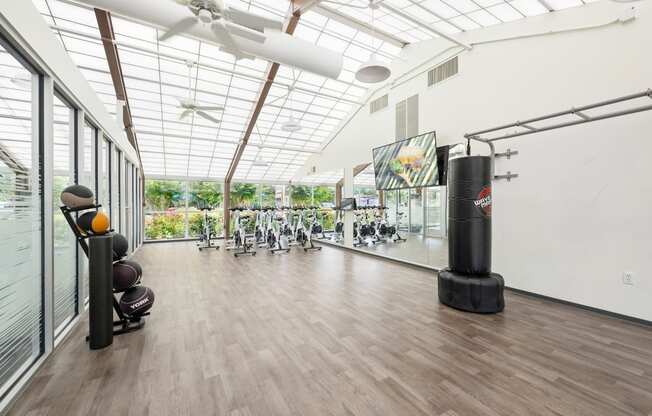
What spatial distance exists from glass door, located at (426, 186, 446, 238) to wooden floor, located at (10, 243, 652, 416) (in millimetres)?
2168

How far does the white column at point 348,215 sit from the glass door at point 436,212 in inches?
105

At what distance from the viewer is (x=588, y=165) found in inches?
133

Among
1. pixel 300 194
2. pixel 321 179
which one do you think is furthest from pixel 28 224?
pixel 300 194

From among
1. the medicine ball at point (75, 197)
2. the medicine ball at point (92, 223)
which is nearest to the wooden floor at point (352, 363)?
the medicine ball at point (92, 223)

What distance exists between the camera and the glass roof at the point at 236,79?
478 centimetres

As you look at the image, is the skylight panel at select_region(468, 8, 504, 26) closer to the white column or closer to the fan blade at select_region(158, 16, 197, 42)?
the fan blade at select_region(158, 16, 197, 42)

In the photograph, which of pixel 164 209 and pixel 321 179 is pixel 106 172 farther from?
pixel 321 179

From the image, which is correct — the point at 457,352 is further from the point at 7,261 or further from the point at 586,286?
the point at 7,261

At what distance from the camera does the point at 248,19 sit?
3.13m

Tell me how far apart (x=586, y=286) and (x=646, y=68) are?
2573 millimetres

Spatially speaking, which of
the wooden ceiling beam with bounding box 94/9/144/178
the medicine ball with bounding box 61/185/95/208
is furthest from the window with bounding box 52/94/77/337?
the wooden ceiling beam with bounding box 94/9/144/178

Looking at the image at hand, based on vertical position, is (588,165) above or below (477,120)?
below

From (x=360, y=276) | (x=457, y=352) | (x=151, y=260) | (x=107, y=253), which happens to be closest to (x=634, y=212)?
(x=457, y=352)

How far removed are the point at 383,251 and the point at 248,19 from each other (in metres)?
5.87
